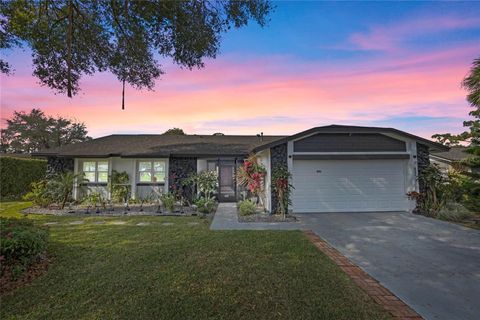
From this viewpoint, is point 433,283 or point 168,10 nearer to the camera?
point 433,283

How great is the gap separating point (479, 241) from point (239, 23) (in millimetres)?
8230

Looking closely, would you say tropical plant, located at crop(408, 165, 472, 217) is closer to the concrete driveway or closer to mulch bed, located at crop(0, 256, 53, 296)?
the concrete driveway

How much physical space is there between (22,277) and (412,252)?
24.9 feet

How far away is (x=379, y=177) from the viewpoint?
9789mm

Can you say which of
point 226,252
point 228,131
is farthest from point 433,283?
point 228,131

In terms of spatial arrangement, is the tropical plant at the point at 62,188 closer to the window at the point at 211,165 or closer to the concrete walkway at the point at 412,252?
the window at the point at 211,165

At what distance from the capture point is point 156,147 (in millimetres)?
13320

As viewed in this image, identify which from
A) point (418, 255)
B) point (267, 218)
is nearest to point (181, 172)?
point (267, 218)

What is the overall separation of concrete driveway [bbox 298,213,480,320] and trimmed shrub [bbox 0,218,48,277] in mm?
6113

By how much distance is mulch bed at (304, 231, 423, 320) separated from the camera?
2941mm

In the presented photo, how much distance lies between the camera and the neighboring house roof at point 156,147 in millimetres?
12137

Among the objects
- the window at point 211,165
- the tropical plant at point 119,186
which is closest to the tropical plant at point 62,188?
the tropical plant at point 119,186

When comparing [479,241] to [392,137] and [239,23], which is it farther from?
[239,23]

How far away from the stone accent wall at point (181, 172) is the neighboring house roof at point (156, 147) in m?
0.53
